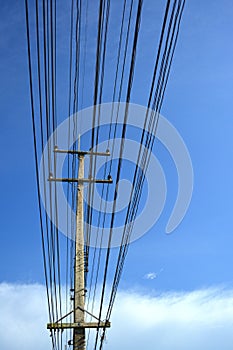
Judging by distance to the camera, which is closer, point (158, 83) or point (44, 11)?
point (44, 11)

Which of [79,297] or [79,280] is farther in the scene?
→ [79,280]

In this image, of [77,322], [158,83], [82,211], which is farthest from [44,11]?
[82,211]

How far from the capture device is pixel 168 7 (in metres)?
3.51

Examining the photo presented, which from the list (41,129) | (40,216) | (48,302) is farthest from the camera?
(48,302)

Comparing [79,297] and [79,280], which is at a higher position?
[79,280]

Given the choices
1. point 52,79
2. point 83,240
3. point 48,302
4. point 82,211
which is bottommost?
point 48,302

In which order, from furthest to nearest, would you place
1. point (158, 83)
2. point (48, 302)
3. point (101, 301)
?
point (48, 302) < point (101, 301) < point (158, 83)

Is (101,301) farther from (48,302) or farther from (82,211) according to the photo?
(82,211)

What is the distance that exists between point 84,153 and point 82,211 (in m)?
2.22

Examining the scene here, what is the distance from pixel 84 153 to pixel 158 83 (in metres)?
9.15

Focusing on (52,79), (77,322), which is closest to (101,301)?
(77,322)

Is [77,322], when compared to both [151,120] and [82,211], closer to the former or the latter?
[82,211]

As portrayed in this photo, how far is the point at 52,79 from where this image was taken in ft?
16.1

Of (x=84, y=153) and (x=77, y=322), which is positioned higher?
(x=84, y=153)
